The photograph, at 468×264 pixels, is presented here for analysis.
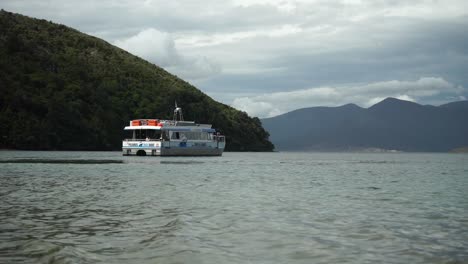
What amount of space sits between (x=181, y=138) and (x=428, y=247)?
274ft

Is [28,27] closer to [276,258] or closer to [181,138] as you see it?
[181,138]

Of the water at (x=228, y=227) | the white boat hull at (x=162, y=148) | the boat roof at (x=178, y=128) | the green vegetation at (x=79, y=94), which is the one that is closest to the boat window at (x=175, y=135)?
the boat roof at (x=178, y=128)

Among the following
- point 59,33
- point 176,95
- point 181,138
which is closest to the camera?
point 181,138

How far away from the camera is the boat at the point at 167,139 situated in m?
91.5

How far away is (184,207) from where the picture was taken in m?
20.2

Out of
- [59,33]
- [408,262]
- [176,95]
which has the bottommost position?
[408,262]

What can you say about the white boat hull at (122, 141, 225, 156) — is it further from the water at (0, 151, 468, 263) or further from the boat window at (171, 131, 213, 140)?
the water at (0, 151, 468, 263)

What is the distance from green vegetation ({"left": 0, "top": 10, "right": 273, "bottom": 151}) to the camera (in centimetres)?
11471

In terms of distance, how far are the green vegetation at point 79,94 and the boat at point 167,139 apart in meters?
28.8

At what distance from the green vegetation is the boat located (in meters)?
28.8

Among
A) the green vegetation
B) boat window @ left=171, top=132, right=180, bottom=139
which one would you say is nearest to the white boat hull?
boat window @ left=171, top=132, right=180, bottom=139

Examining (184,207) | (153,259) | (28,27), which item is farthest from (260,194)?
(28,27)

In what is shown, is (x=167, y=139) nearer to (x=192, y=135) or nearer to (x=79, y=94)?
(x=192, y=135)

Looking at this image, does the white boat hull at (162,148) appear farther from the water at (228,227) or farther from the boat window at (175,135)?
the water at (228,227)
